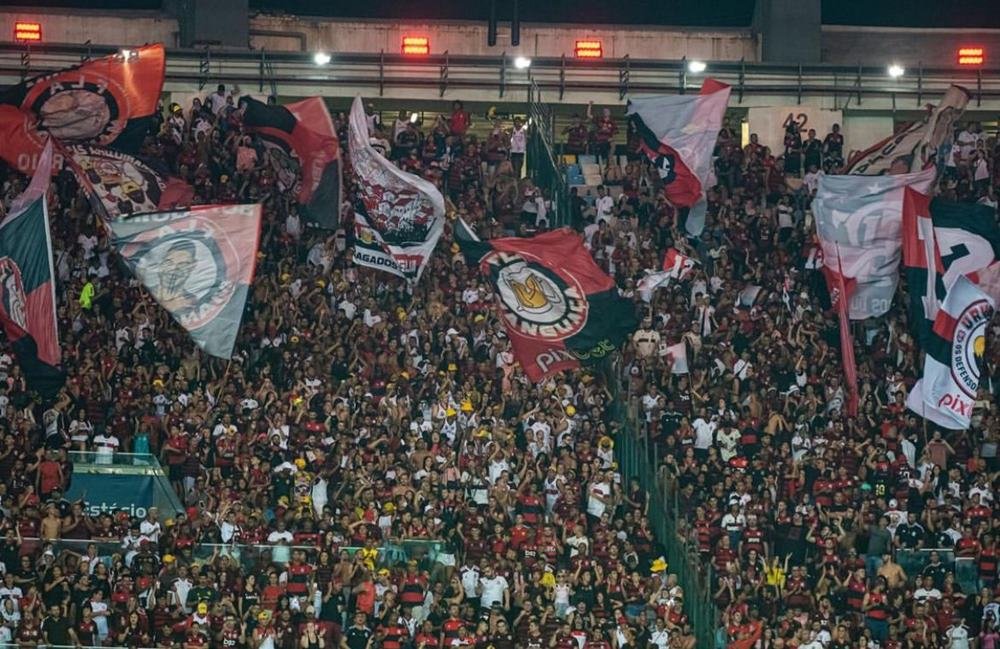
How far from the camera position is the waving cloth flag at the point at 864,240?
4441 cm

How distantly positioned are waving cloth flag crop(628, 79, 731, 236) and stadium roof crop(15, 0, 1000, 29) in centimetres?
1027

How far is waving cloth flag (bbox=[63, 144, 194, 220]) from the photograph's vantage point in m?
43.8

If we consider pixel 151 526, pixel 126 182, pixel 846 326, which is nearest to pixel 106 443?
pixel 151 526

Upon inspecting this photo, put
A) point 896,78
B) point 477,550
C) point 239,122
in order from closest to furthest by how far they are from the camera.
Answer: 1. point 477,550
2. point 239,122
3. point 896,78

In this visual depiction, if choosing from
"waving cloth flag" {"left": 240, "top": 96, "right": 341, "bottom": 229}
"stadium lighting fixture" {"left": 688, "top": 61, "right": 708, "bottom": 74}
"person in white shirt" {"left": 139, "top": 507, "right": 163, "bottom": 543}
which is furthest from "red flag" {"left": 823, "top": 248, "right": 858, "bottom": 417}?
"person in white shirt" {"left": 139, "top": 507, "right": 163, "bottom": 543}

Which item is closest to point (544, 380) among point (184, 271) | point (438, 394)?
point (438, 394)

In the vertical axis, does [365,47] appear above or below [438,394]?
above

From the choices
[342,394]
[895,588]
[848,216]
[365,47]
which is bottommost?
[895,588]

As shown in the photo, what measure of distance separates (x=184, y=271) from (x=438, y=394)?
4.90 m

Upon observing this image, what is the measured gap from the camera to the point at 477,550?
129ft

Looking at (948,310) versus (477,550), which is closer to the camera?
(477,550)

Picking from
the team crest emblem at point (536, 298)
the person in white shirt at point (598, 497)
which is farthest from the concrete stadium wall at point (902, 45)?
the person in white shirt at point (598, 497)

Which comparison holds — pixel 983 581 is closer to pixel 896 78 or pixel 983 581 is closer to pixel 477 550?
pixel 477 550

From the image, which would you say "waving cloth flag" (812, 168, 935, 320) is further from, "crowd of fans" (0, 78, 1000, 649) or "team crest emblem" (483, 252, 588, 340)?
"team crest emblem" (483, 252, 588, 340)
